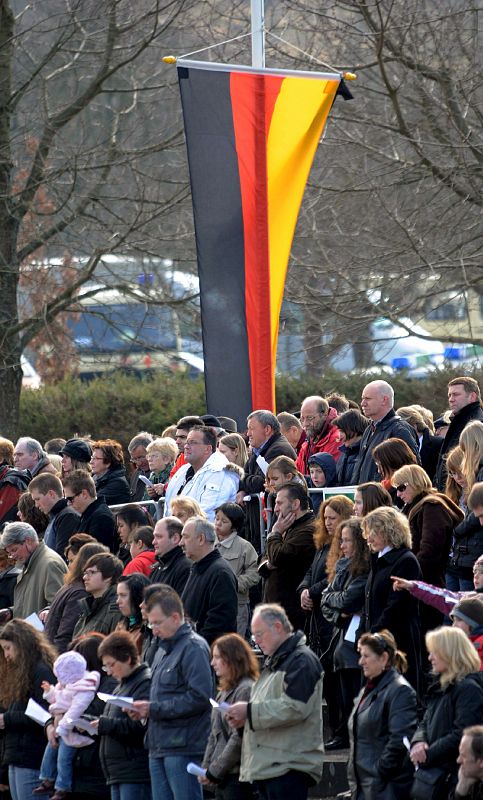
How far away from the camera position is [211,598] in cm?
850

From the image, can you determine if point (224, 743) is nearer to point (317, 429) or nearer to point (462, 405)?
point (462, 405)

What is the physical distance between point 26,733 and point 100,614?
88 centimetres

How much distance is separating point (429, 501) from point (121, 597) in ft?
6.77

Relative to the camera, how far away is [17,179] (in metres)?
19.7

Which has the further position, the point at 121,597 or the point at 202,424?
the point at 202,424

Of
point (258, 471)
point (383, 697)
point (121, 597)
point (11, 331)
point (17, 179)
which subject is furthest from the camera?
point (17, 179)

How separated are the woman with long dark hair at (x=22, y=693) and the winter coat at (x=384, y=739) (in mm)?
2328

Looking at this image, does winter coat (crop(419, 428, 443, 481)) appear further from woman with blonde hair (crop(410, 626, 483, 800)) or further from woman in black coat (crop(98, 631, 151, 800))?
woman with blonde hair (crop(410, 626, 483, 800))

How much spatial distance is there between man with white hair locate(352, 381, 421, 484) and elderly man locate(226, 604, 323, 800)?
295 centimetres

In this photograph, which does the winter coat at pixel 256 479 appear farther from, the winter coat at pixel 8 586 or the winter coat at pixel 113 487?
the winter coat at pixel 8 586

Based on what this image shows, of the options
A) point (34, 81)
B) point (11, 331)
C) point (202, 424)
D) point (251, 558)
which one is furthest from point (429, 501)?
point (34, 81)

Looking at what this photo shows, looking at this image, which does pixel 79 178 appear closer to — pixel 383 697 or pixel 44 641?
pixel 44 641

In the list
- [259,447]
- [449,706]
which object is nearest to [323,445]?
[259,447]

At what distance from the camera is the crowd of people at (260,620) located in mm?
7090
